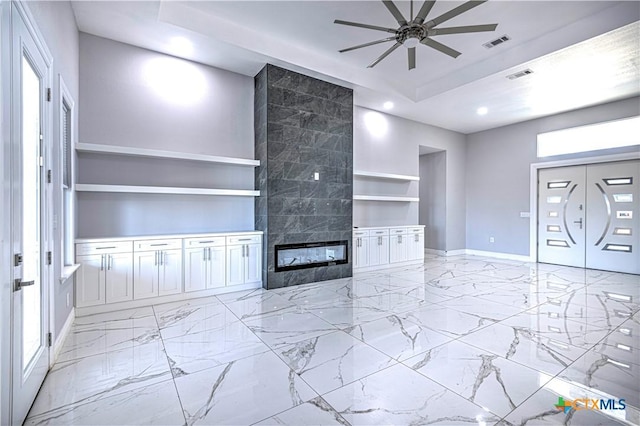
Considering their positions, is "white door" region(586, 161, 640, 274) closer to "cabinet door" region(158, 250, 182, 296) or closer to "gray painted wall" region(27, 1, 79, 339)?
"cabinet door" region(158, 250, 182, 296)

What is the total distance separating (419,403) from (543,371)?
117cm

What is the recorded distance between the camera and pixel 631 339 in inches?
116

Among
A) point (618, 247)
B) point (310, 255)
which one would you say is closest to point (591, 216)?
point (618, 247)

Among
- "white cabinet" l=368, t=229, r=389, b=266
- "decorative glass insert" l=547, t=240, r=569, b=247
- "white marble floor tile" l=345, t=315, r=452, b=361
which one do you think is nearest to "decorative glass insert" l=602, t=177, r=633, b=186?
"decorative glass insert" l=547, t=240, r=569, b=247

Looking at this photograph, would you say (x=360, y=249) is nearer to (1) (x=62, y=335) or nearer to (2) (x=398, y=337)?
(2) (x=398, y=337)

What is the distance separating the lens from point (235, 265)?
4637mm

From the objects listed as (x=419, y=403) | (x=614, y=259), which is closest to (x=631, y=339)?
(x=419, y=403)

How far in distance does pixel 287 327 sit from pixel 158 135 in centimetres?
339

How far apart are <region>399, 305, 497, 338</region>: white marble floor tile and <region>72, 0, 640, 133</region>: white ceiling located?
383 cm

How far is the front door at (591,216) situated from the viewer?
6.00m

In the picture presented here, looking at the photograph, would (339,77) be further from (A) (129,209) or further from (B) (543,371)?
(B) (543,371)

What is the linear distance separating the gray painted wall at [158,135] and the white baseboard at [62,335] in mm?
1107

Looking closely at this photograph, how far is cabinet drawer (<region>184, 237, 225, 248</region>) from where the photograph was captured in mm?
4223

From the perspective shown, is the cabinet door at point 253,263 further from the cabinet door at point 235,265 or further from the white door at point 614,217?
the white door at point 614,217
